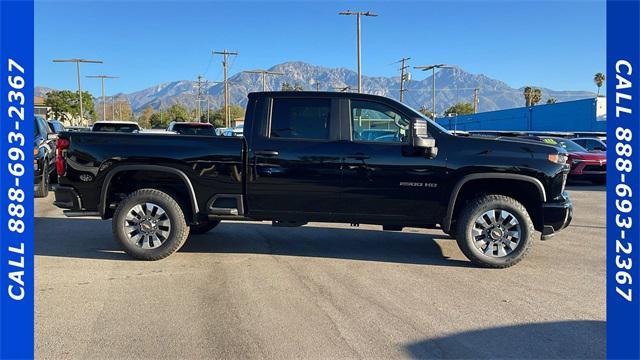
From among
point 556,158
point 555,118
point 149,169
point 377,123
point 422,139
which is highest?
point 555,118

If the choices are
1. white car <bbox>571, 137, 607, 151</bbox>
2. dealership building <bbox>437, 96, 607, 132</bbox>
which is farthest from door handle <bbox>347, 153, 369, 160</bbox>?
dealership building <bbox>437, 96, 607, 132</bbox>

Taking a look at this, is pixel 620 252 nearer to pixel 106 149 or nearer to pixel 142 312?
pixel 142 312

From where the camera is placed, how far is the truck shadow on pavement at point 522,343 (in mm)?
3617

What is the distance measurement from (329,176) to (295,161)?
44cm

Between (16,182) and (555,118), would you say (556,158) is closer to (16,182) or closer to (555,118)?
(16,182)

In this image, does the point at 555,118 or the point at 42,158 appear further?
the point at 555,118

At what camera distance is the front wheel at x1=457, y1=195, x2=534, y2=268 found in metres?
5.83

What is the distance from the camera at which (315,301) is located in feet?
15.4

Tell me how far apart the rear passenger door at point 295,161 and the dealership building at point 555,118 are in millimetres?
34238

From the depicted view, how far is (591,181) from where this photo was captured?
55.3ft

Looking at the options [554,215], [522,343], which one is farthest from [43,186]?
[522,343]

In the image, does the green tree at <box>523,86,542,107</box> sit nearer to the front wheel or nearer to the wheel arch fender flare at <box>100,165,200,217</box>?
the front wheel

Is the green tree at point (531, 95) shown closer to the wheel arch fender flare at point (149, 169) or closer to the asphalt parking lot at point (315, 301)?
the asphalt parking lot at point (315, 301)

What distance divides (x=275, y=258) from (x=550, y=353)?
138 inches
